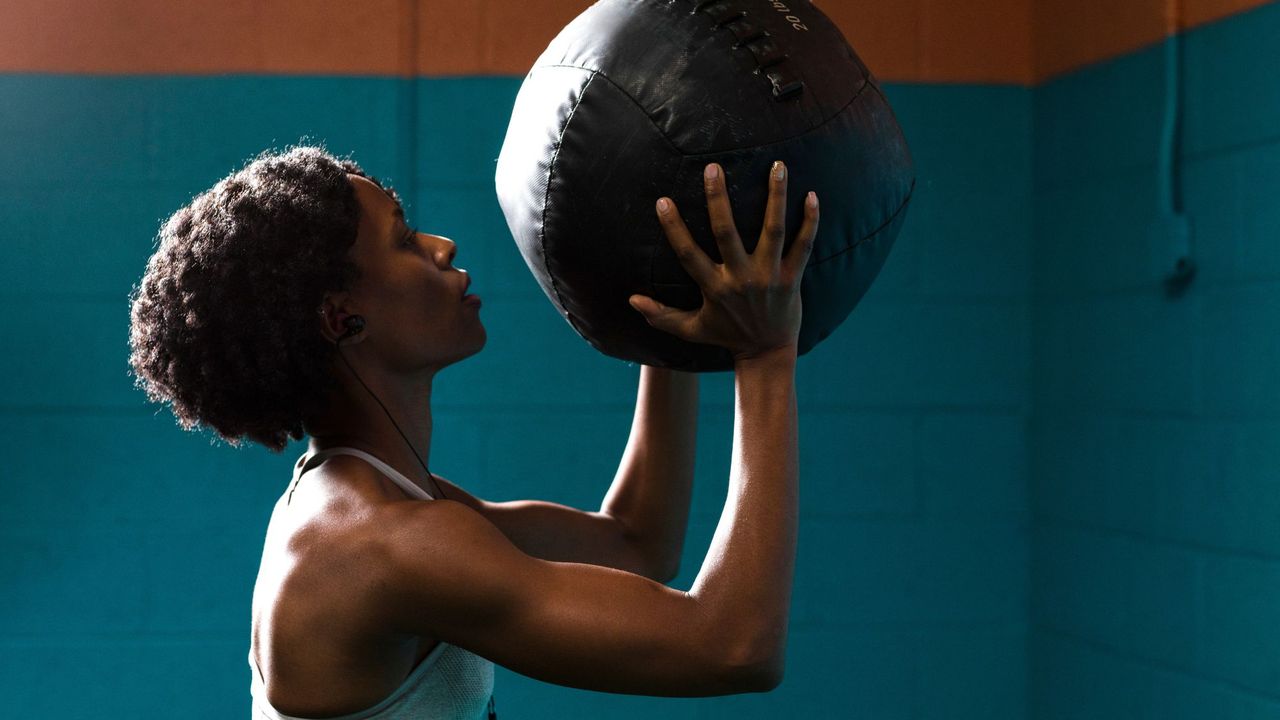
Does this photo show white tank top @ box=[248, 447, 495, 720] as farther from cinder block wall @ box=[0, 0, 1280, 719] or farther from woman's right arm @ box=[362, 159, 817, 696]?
cinder block wall @ box=[0, 0, 1280, 719]

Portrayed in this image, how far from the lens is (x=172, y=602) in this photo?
260 cm

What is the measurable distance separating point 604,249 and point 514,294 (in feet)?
5.01

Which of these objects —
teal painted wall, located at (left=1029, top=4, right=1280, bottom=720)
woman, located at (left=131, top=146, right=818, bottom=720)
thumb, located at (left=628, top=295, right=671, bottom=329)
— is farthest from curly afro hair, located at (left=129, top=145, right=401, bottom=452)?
teal painted wall, located at (left=1029, top=4, right=1280, bottom=720)

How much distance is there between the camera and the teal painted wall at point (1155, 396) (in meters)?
2.14

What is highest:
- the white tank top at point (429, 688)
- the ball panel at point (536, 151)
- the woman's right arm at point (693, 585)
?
the ball panel at point (536, 151)

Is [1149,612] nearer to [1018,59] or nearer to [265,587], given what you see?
[1018,59]

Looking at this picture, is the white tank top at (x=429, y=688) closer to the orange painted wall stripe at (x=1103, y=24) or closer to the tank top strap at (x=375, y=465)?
the tank top strap at (x=375, y=465)

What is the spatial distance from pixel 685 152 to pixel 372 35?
1.71 m

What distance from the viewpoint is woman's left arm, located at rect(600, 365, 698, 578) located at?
1.66 meters

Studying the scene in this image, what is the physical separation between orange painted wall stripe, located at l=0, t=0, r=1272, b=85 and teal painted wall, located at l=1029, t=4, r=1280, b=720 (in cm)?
15

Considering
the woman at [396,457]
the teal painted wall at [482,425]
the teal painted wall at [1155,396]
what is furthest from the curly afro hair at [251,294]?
the teal painted wall at [1155,396]

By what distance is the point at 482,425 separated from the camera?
2686 millimetres

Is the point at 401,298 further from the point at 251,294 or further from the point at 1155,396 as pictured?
the point at 1155,396

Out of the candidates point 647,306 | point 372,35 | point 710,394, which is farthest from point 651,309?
point 372,35
